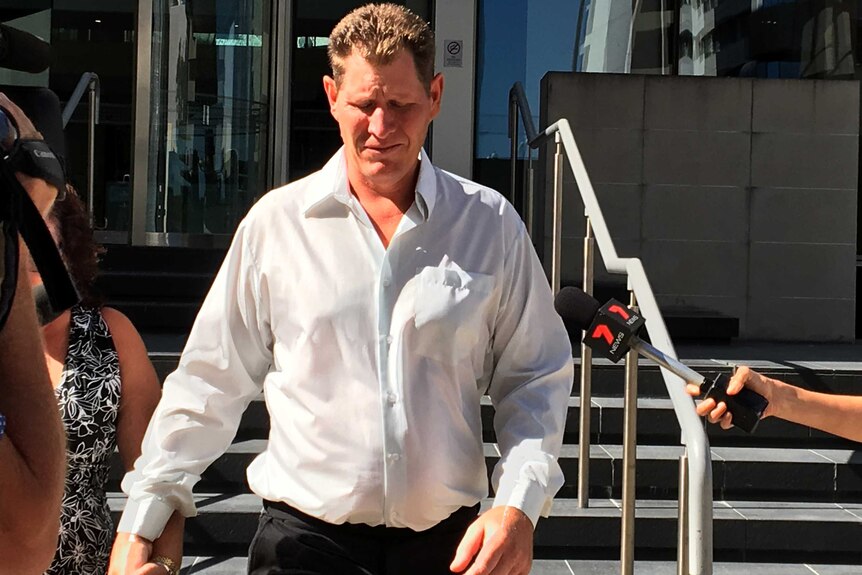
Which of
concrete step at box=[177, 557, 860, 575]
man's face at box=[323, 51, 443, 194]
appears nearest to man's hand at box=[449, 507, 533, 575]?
man's face at box=[323, 51, 443, 194]

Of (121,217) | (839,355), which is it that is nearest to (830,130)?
(839,355)

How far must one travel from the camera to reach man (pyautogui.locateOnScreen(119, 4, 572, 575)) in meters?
1.88

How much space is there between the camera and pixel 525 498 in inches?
71.8

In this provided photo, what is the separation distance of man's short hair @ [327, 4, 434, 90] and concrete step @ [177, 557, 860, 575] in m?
2.25

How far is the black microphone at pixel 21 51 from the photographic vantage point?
1.03m

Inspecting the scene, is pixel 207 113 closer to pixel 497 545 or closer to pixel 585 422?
pixel 585 422

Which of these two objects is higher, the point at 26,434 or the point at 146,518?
the point at 26,434

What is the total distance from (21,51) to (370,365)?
952 mm

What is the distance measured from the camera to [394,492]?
1.86m

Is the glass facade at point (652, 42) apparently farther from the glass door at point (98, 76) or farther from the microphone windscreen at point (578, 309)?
the microphone windscreen at point (578, 309)

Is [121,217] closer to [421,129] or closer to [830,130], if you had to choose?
[830,130]

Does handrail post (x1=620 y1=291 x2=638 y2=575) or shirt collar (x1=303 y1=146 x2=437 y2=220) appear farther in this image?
handrail post (x1=620 y1=291 x2=638 y2=575)

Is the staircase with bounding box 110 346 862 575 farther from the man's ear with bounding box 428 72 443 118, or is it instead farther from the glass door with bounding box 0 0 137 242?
the glass door with bounding box 0 0 137 242

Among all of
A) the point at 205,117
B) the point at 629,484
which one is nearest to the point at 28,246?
the point at 629,484
